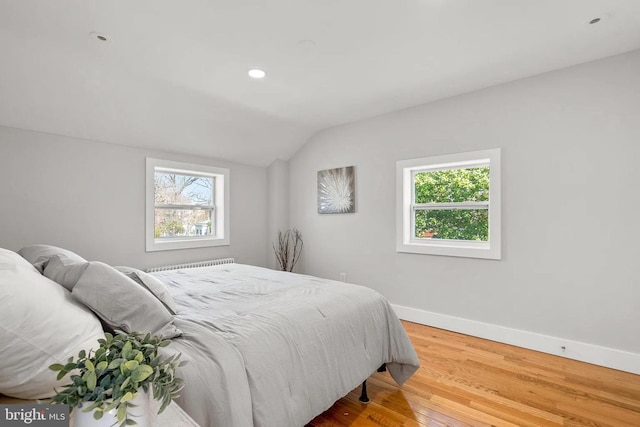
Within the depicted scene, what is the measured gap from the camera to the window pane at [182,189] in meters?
3.93

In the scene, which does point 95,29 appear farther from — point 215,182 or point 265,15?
point 215,182

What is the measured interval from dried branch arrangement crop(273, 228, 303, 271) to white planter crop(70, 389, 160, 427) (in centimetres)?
387

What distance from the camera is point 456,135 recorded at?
3338 millimetres

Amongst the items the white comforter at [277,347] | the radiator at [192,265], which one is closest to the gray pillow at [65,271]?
the white comforter at [277,347]

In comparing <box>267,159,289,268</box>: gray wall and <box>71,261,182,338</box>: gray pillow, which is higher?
<box>267,159,289,268</box>: gray wall

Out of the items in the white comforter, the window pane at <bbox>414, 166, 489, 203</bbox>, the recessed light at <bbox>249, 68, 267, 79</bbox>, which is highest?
the recessed light at <bbox>249, 68, 267, 79</bbox>

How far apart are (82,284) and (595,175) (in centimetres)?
361

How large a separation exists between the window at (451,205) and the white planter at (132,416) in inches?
123

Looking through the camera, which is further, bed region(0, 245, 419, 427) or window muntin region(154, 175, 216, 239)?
window muntin region(154, 175, 216, 239)

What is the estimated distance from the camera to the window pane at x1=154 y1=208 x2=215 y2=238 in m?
3.92

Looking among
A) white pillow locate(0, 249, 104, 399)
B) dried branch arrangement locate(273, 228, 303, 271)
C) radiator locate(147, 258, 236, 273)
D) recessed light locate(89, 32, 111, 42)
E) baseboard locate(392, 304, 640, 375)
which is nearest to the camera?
white pillow locate(0, 249, 104, 399)

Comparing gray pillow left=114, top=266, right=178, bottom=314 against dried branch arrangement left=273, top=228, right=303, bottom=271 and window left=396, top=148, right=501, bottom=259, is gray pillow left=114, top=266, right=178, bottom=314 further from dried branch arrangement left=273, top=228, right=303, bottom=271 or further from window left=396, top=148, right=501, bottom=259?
dried branch arrangement left=273, top=228, right=303, bottom=271

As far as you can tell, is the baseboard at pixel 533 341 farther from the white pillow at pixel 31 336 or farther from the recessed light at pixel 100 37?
the recessed light at pixel 100 37

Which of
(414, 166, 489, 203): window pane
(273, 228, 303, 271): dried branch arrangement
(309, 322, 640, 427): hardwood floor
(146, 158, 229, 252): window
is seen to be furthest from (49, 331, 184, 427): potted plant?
(273, 228, 303, 271): dried branch arrangement
